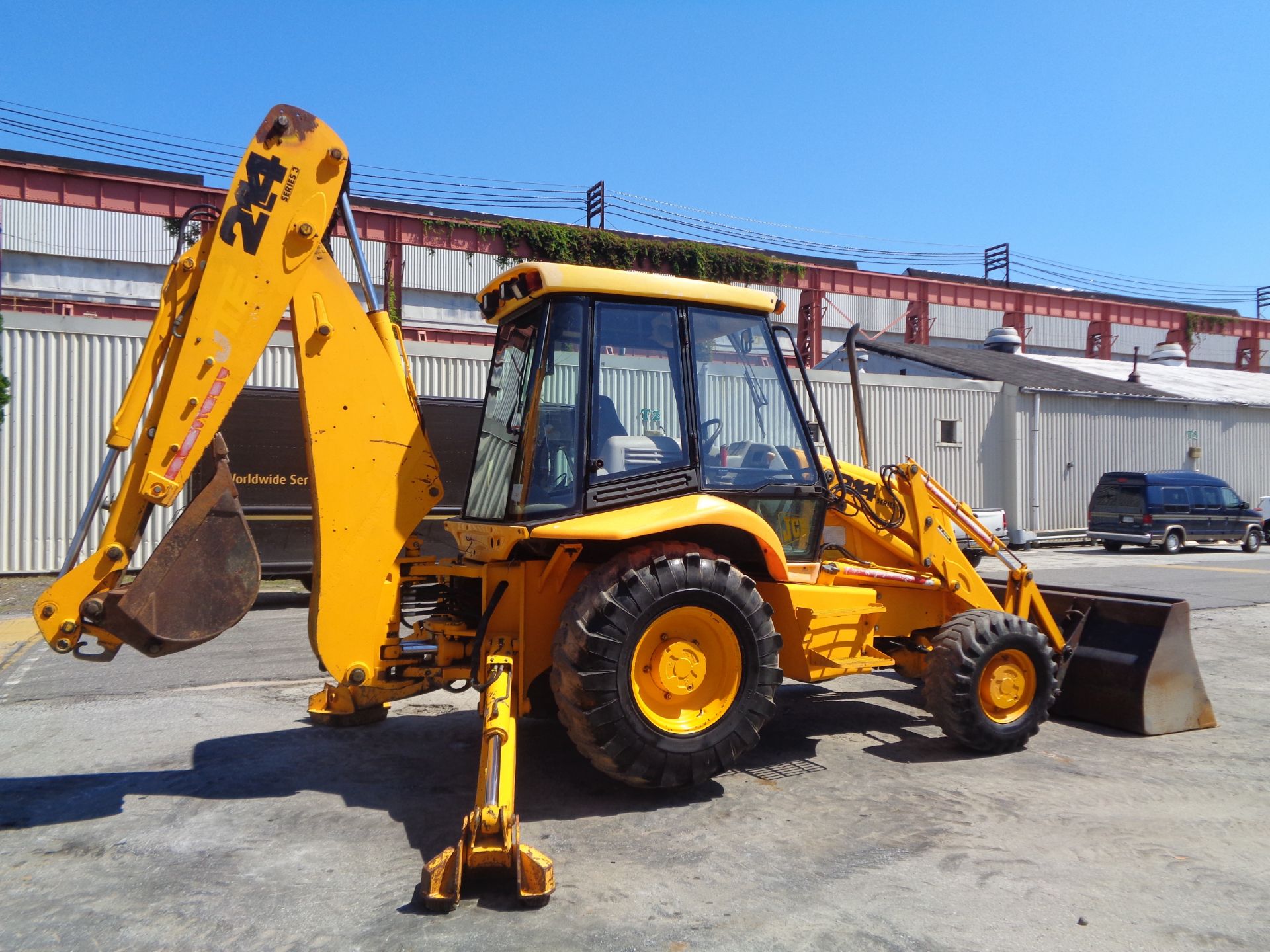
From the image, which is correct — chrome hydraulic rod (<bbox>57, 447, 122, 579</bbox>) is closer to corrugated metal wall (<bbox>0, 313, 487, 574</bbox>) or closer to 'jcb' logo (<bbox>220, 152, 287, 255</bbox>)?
'jcb' logo (<bbox>220, 152, 287, 255</bbox>)

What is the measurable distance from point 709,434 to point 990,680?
7.93 feet

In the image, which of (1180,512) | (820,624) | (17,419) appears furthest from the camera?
(1180,512)

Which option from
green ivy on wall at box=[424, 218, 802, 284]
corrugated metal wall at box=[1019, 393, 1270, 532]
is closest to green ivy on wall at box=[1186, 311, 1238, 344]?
corrugated metal wall at box=[1019, 393, 1270, 532]

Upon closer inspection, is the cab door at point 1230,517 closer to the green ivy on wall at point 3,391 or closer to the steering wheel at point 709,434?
the steering wheel at point 709,434

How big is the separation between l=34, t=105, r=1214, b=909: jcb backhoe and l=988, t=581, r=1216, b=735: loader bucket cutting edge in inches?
36.8

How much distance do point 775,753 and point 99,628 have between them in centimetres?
382

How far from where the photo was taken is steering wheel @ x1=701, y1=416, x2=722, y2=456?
5332 millimetres

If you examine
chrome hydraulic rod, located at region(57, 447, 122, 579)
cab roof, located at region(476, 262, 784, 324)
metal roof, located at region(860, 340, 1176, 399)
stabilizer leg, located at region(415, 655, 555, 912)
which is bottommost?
stabilizer leg, located at region(415, 655, 555, 912)

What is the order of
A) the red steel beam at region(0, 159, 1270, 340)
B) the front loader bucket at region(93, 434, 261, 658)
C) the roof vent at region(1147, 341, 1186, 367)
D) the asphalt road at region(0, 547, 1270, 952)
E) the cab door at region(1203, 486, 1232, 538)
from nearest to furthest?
the asphalt road at region(0, 547, 1270, 952) → the front loader bucket at region(93, 434, 261, 658) → the cab door at region(1203, 486, 1232, 538) → the red steel beam at region(0, 159, 1270, 340) → the roof vent at region(1147, 341, 1186, 367)

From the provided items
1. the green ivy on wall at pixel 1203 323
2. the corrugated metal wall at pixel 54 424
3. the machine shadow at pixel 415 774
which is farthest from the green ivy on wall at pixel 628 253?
the green ivy on wall at pixel 1203 323

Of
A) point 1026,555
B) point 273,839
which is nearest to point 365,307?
point 273,839

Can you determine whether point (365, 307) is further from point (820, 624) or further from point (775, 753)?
point (775, 753)

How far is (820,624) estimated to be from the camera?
18.1ft

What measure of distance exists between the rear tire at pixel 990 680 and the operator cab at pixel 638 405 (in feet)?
3.70
